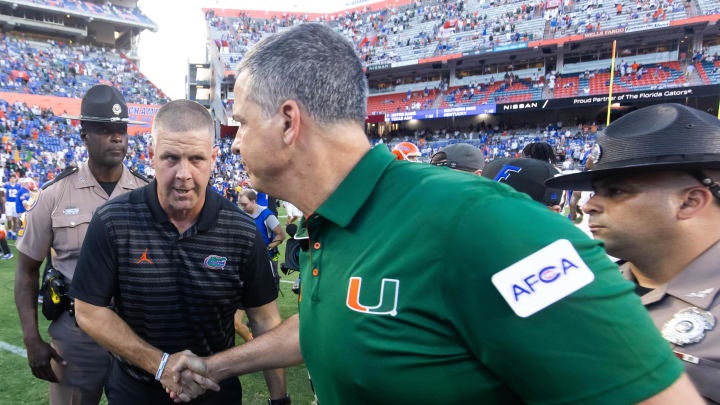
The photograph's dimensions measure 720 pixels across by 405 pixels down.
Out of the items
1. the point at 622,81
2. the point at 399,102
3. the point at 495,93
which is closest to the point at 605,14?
the point at 622,81

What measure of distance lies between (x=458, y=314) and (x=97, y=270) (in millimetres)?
1917

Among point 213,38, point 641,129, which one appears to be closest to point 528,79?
point 213,38

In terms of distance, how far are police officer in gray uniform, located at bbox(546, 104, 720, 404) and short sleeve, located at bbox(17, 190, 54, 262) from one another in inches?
127

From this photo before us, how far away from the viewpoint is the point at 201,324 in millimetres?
2197

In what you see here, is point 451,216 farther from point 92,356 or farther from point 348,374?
point 92,356

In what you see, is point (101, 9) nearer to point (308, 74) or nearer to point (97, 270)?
point (97, 270)

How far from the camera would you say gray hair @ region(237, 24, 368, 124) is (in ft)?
3.79

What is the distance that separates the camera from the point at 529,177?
10.2 ft

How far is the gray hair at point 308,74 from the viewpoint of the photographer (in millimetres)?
1155

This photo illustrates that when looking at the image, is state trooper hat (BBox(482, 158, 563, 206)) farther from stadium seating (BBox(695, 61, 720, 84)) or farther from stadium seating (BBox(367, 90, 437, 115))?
stadium seating (BBox(367, 90, 437, 115))

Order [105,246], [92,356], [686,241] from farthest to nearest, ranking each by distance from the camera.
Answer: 1. [92,356]
2. [105,246]
3. [686,241]

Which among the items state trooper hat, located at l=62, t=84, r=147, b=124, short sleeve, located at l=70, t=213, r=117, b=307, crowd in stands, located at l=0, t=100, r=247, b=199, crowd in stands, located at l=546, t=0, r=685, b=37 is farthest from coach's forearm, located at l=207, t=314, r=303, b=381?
crowd in stands, located at l=546, t=0, r=685, b=37

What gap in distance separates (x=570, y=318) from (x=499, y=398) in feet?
0.79

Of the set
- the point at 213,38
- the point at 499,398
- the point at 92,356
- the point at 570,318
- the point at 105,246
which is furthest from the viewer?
the point at 213,38
